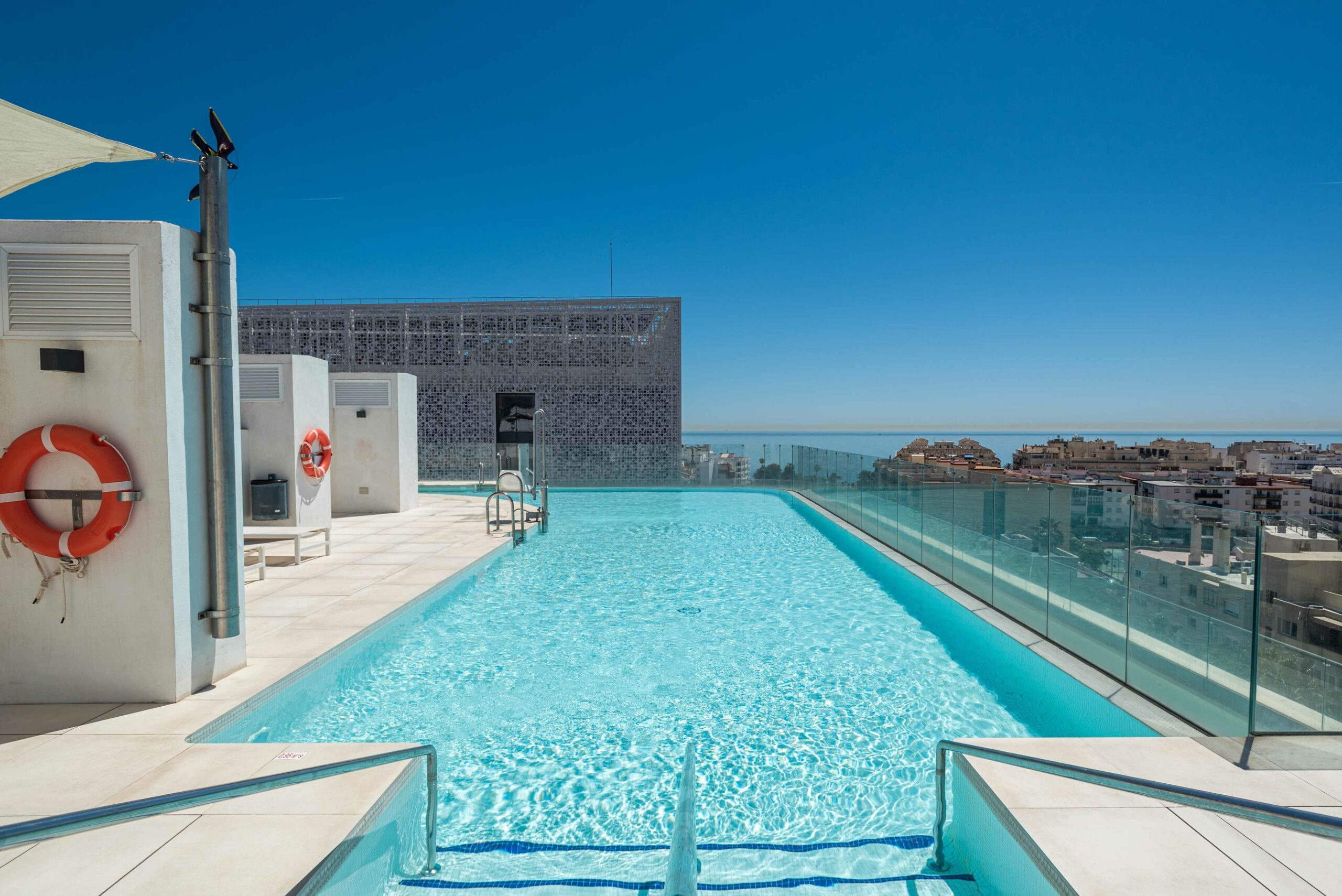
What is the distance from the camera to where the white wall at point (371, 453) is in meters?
9.34

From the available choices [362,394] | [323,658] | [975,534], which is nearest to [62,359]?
[323,658]

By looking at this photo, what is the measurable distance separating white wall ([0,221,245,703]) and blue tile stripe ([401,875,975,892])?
177 centimetres

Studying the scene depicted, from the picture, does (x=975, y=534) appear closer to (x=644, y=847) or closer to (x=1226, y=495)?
(x=1226, y=495)

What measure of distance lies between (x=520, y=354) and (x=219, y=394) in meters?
17.3

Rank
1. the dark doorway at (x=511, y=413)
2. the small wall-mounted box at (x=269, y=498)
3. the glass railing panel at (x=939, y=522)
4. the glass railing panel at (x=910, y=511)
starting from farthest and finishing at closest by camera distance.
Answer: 1. the dark doorway at (x=511, y=413)
2. the small wall-mounted box at (x=269, y=498)
3. the glass railing panel at (x=910, y=511)
4. the glass railing panel at (x=939, y=522)

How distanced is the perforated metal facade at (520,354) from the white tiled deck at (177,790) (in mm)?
15985

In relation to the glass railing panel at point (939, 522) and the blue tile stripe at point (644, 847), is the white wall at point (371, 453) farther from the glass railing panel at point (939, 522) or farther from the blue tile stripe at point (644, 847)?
the blue tile stripe at point (644, 847)

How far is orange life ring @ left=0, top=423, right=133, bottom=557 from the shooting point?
2646 mm

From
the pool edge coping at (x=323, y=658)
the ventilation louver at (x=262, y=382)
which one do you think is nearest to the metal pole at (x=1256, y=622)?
the pool edge coping at (x=323, y=658)

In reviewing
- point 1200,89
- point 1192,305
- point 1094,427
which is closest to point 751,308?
point 1200,89

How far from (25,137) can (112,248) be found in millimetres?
452

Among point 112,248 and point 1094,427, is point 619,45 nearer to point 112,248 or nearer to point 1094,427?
point 112,248

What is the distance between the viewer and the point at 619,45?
11.6m

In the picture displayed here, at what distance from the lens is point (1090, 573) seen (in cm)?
340
